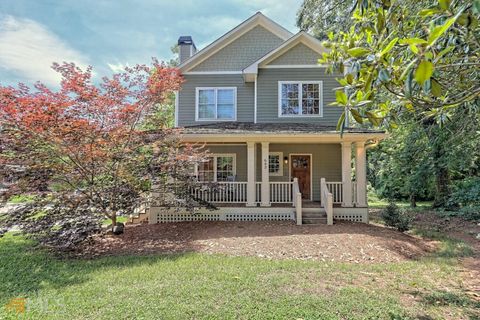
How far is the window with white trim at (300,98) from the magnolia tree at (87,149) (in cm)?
502

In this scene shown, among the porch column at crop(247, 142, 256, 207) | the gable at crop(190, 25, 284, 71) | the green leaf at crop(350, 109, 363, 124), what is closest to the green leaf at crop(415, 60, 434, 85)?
the green leaf at crop(350, 109, 363, 124)

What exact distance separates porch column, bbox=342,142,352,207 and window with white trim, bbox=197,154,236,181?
4.71m

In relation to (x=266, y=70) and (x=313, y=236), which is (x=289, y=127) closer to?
(x=266, y=70)

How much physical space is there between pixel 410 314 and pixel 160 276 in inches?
156

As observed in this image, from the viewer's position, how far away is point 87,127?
7.69m

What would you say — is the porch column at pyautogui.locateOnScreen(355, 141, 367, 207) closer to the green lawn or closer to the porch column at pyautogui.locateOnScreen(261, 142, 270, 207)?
the porch column at pyautogui.locateOnScreen(261, 142, 270, 207)

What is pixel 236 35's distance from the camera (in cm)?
1306

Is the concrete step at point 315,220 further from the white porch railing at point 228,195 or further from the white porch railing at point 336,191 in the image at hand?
the white porch railing at point 228,195

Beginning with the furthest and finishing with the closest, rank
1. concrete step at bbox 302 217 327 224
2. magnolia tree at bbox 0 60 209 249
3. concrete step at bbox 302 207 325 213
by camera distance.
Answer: concrete step at bbox 302 207 325 213 → concrete step at bbox 302 217 327 224 → magnolia tree at bbox 0 60 209 249

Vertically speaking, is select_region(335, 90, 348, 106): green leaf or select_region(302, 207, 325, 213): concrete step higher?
select_region(335, 90, 348, 106): green leaf

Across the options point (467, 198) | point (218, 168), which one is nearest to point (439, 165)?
point (467, 198)

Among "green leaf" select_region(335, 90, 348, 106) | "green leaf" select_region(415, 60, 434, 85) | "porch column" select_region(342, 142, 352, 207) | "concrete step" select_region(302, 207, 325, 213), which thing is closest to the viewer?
"green leaf" select_region(415, 60, 434, 85)

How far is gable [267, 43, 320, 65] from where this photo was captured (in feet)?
40.9

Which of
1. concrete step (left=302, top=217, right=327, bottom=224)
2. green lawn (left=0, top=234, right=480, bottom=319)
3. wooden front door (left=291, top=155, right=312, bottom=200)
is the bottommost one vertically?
green lawn (left=0, top=234, right=480, bottom=319)
